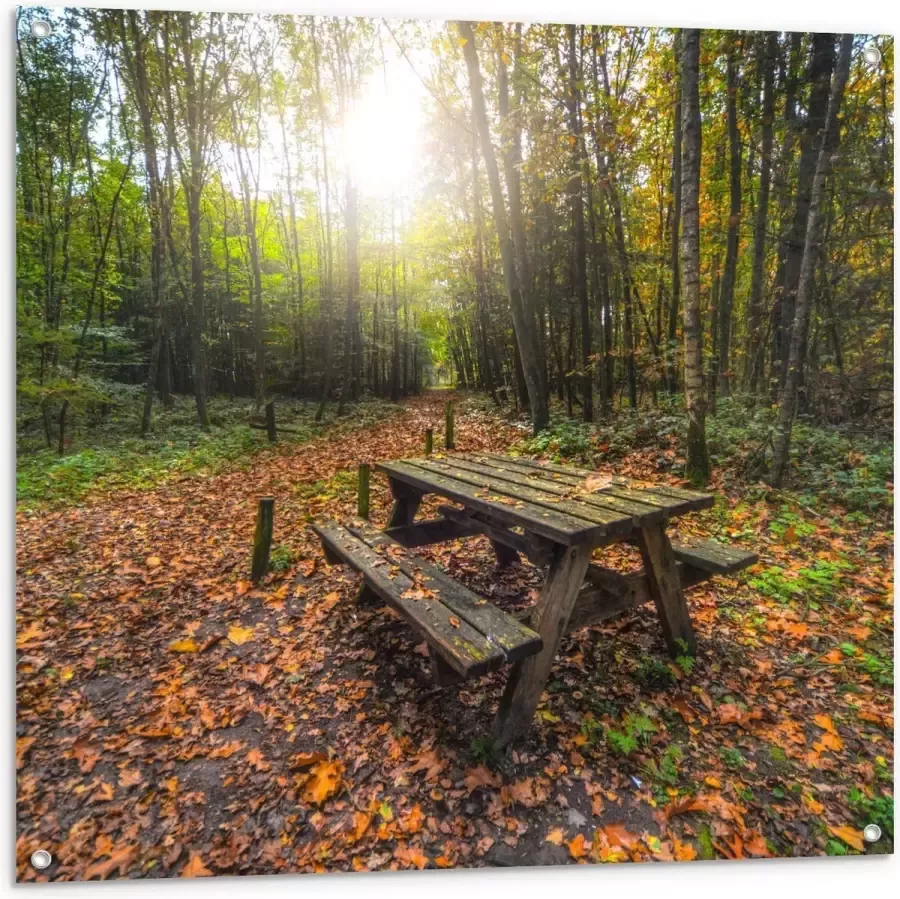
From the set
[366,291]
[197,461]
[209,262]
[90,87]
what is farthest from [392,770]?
[366,291]

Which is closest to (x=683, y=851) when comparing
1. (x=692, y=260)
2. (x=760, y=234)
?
(x=692, y=260)

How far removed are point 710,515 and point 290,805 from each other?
4143 millimetres

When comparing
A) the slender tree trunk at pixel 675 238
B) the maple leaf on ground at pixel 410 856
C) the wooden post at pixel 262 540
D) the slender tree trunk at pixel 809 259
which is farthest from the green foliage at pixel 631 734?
the slender tree trunk at pixel 675 238

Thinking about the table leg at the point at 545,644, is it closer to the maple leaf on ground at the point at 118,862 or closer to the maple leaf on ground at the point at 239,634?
the maple leaf on ground at the point at 118,862

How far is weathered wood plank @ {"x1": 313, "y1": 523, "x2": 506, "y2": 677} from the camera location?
1.88m

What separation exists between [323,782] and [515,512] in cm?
154

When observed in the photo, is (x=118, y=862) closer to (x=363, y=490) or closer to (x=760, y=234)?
(x=363, y=490)

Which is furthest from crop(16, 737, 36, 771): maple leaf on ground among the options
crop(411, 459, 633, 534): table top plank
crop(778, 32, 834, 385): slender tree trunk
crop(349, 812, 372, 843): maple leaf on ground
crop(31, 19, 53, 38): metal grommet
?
crop(778, 32, 834, 385): slender tree trunk

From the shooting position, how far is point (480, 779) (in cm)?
208

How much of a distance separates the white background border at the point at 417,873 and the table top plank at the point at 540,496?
1496 mm

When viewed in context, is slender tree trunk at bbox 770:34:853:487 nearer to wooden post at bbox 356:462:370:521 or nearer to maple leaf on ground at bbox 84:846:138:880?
wooden post at bbox 356:462:370:521

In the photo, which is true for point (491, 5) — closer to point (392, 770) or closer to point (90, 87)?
point (90, 87)

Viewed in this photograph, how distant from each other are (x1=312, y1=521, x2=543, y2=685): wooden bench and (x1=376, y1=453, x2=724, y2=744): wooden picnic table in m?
0.28

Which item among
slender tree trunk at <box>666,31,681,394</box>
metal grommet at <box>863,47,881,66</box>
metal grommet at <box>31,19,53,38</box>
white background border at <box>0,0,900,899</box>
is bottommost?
white background border at <box>0,0,900,899</box>
